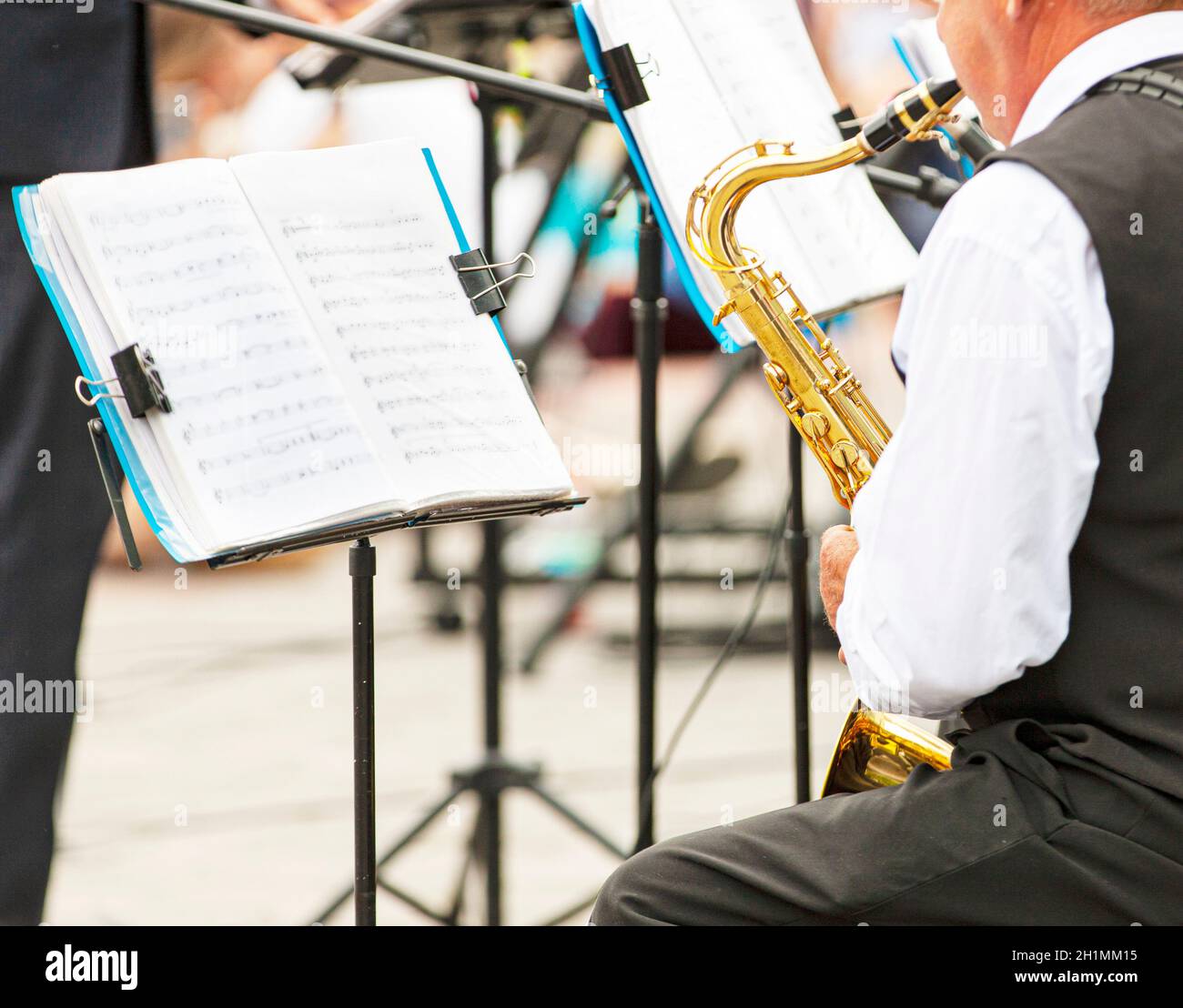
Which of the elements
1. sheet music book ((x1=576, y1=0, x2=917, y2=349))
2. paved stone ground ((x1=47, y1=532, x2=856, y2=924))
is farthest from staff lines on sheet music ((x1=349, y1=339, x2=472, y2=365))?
paved stone ground ((x1=47, y1=532, x2=856, y2=924))

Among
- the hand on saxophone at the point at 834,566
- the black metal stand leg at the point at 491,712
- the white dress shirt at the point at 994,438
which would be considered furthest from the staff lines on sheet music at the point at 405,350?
the black metal stand leg at the point at 491,712

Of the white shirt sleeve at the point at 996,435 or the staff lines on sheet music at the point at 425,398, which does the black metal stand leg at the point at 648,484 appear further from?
the white shirt sleeve at the point at 996,435

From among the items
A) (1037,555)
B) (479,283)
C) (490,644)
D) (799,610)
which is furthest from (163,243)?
(490,644)

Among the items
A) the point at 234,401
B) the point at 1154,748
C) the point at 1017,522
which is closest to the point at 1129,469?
the point at 1017,522

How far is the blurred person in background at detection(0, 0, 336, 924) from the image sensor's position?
82.2 inches

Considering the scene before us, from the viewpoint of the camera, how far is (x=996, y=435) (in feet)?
3.94

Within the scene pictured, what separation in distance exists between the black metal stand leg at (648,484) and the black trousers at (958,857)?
0.84 meters

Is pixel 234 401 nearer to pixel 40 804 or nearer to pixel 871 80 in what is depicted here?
pixel 40 804

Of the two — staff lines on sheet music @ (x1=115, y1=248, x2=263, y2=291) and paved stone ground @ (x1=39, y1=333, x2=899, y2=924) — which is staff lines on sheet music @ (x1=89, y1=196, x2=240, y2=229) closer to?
staff lines on sheet music @ (x1=115, y1=248, x2=263, y2=291)

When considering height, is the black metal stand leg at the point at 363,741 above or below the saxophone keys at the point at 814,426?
below

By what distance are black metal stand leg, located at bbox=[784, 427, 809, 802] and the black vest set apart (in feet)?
3.41

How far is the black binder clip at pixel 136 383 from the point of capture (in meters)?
1.50

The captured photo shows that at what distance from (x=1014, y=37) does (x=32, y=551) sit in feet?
4.93

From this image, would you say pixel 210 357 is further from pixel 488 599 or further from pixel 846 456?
pixel 488 599
